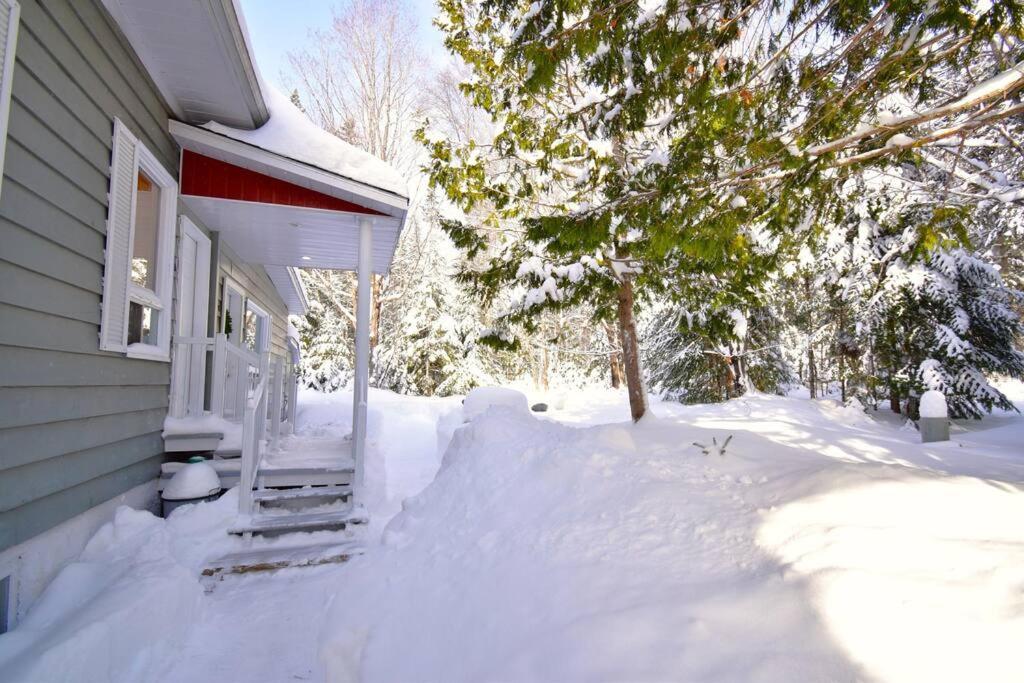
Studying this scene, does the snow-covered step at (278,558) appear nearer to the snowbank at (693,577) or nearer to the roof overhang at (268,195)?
the snowbank at (693,577)

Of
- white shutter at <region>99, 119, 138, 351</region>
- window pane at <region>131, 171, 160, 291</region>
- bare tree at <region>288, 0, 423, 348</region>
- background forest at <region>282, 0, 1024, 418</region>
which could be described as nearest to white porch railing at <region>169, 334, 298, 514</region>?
window pane at <region>131, 171, 160, 291</region>

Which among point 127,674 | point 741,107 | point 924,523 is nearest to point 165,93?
point 127,674

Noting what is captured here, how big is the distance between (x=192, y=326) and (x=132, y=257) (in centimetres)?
174

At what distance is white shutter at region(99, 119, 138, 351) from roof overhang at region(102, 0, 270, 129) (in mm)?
802

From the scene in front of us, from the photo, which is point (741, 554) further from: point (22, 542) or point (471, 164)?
point (471, 164)

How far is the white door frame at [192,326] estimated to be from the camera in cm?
514

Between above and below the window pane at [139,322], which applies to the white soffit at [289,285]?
above

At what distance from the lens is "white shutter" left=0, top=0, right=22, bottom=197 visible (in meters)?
2.52

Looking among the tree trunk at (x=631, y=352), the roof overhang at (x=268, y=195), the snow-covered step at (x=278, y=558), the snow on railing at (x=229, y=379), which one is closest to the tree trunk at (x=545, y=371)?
the tree trunk at (x=631, y=352)

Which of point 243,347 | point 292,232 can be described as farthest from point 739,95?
point 243,347

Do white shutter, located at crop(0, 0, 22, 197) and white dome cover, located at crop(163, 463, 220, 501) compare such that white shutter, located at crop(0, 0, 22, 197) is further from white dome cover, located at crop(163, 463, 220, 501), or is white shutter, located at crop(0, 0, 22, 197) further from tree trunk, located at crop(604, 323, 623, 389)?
tree trunk, located at crop(604, 323, 623, 389)

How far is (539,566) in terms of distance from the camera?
2887 mm

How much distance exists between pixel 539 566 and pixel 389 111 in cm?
1838

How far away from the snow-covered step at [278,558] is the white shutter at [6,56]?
279 centimetres
